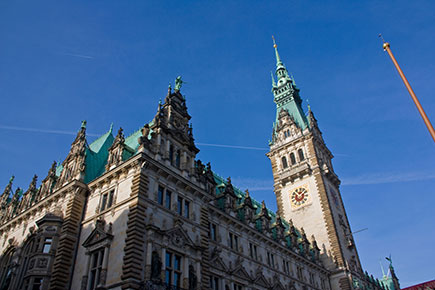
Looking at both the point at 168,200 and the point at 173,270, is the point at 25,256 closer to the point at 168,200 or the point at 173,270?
the point at 168,200

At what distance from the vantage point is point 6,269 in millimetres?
33281

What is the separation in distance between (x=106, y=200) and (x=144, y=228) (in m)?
5.83

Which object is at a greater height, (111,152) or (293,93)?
(293,93)

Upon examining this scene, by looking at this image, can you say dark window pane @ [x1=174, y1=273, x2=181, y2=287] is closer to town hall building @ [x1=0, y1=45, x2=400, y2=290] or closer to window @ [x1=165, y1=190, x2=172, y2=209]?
town hall building @ [x1=0, y1=45, x2=400, y2=290]

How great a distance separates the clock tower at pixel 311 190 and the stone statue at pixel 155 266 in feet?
116

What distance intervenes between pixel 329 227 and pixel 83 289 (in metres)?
40.9

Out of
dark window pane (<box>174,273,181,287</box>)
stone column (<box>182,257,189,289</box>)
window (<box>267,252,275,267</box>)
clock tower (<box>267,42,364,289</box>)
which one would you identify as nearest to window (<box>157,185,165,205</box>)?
stone column (<box>182,257,189,289</box>)

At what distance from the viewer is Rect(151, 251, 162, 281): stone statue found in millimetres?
24312

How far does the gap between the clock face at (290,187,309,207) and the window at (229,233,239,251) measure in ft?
85.7

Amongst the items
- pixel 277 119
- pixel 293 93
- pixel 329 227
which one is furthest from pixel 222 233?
pixel 293 93

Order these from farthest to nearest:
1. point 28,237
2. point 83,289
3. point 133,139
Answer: point 133,139
point 28,237
point 83,289

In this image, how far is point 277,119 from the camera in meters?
75.2

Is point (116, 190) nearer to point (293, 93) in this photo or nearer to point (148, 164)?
point (148, 164)

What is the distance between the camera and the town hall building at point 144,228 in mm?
25734
